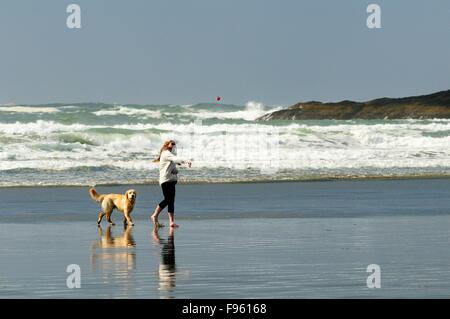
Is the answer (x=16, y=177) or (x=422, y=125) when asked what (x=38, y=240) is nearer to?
(x=16, y=177)

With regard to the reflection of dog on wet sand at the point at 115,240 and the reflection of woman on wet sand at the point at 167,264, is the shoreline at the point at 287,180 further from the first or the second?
the reflection of woman on wet sand at the point at 167,264

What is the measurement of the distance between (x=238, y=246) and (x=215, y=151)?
26.5 metres

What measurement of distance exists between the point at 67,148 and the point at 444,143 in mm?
14930

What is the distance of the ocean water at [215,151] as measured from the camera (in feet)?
97.1

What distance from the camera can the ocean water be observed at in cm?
2959

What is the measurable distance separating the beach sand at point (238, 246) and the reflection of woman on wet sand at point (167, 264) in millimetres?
15

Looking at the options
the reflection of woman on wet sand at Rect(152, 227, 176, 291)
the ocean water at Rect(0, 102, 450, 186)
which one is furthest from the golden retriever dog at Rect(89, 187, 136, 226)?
the ocean water at Rect(0, 102, 450, 186)

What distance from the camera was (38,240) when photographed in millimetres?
14922

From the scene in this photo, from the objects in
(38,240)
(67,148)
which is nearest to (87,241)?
(38,240)

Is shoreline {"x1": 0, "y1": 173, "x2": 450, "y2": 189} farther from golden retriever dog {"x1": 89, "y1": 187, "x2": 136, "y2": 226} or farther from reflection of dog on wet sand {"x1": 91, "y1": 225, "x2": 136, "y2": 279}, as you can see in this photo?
reflection of dog on wet sand {"x1": 91, "y1": 225, "x2": 136, "y2": 279}

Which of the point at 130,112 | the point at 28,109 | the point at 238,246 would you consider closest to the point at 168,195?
the point at 238,246

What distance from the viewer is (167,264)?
12.2 meters

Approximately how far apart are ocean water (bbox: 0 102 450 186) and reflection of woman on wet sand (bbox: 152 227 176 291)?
12081 millimetres

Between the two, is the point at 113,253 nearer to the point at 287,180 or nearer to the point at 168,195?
the point at 168,195
